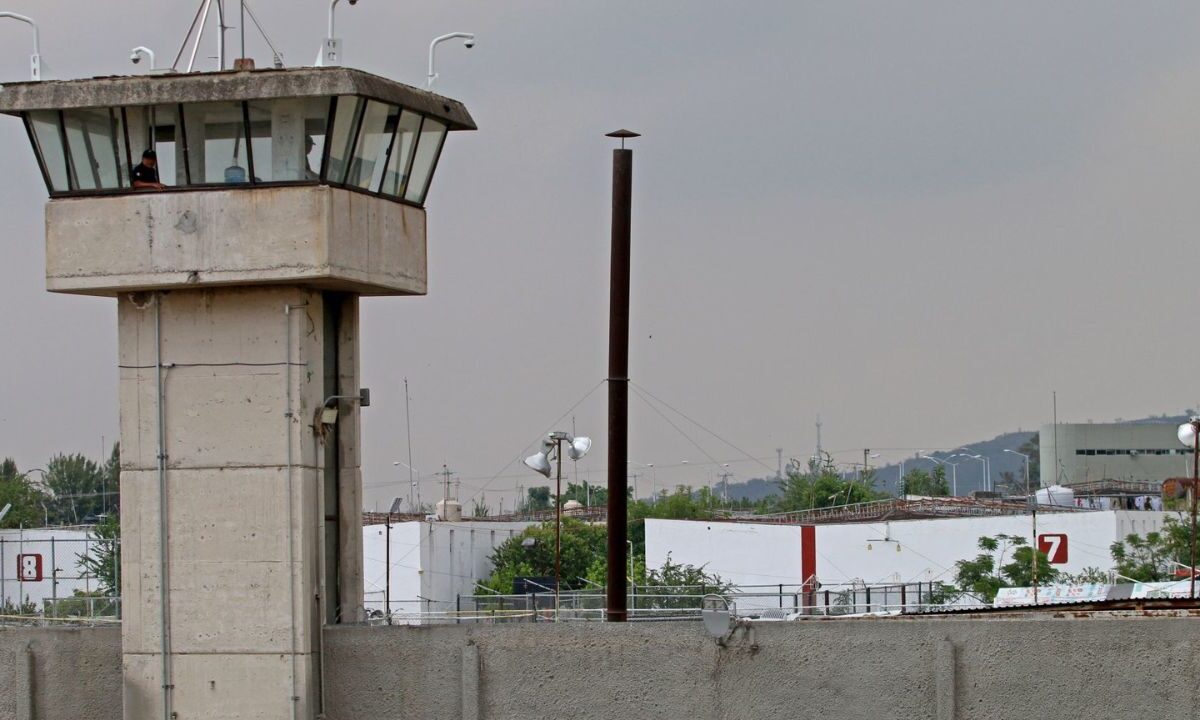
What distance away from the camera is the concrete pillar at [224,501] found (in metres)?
15.2

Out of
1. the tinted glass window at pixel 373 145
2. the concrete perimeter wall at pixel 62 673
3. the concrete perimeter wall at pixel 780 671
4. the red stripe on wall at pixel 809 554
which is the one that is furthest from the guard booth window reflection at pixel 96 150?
the red stripe on wall at pixel 809 554

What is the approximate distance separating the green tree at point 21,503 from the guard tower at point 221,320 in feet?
268

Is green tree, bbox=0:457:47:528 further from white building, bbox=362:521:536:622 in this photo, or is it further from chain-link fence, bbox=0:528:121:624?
white building, bbox=362:521:536:622

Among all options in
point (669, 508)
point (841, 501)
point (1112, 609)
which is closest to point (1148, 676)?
point (1112, 609)

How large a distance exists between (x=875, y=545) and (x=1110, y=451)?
8004 centimetres

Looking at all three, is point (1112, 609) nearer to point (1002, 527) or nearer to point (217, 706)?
point (217, 706)

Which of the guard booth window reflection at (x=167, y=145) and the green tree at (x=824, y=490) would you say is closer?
the guard booth window reflection at (x=167, y=145)

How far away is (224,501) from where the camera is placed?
50.4 ft

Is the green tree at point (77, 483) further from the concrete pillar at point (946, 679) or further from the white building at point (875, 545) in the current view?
the concrete pillar at point (946, 679)

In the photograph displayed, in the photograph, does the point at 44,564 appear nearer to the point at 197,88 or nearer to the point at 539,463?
the point at 539,463

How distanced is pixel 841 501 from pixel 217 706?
8440 centimetres

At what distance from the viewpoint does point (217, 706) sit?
15297 mm

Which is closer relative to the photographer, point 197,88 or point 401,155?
point 197,88

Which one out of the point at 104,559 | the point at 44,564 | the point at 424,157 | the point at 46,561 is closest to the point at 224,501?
the point at 424,157
